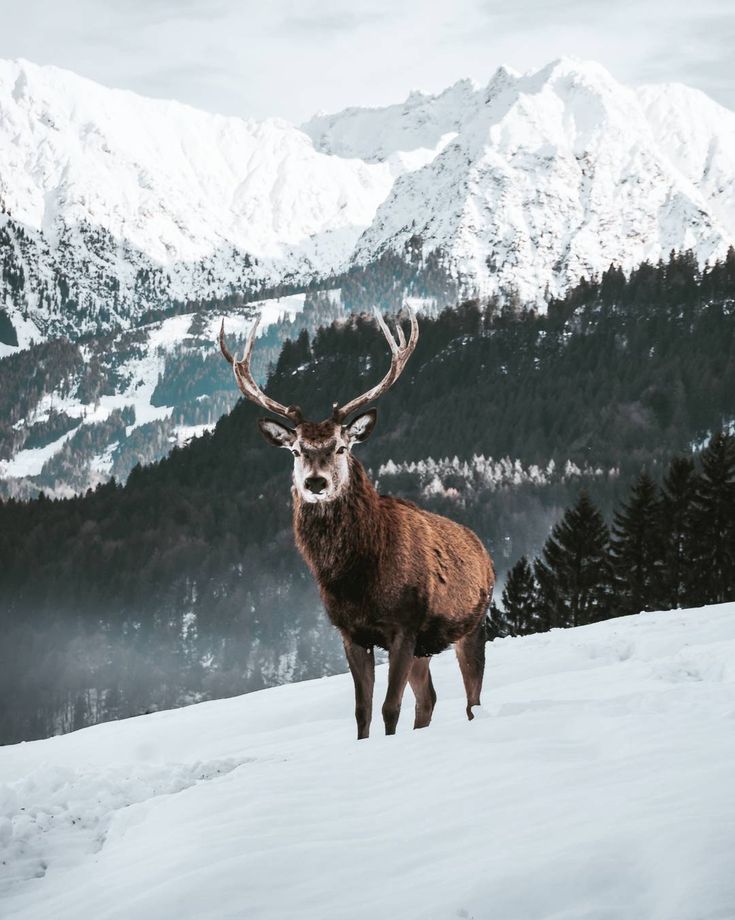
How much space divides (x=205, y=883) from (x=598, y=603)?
5877 cm

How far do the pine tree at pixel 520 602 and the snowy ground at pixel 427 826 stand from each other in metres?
57.8

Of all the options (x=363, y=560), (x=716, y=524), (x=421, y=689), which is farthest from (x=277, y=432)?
(x=716, y=524)

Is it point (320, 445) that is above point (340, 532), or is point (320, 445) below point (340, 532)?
above

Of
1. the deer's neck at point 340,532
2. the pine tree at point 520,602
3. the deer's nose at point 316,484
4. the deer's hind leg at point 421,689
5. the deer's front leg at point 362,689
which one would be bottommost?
the pine tree at point 520,602

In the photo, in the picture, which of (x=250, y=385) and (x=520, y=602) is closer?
(x=250, y=385)

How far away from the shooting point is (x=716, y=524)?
5412cm

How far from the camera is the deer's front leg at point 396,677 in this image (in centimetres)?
1015

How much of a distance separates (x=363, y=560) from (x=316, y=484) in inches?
35.6

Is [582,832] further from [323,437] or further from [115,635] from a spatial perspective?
[115,635]

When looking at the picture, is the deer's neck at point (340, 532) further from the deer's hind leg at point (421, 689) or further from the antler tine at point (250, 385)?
the deer's hind leg at point (421, 689)

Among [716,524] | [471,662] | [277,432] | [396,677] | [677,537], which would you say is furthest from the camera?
[677,537]

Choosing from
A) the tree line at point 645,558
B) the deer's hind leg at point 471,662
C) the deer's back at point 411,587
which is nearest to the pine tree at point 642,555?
the tree line at point 645,558

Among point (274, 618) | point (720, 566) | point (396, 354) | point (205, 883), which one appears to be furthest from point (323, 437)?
point (274, 618)

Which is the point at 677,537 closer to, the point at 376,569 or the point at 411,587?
the point at 411,587
